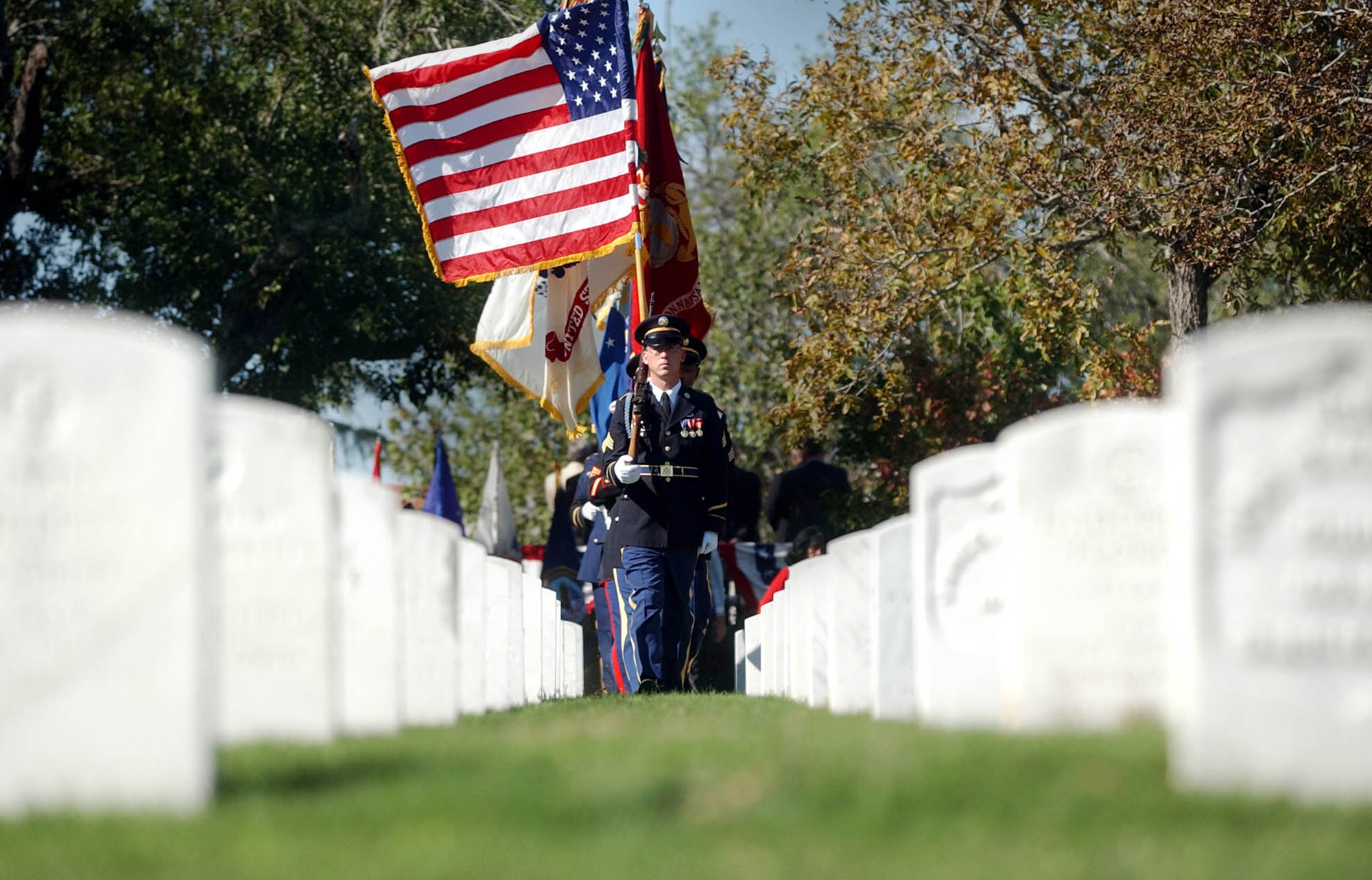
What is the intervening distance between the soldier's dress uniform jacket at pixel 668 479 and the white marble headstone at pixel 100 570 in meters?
6.59

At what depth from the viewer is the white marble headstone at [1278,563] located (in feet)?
14.1

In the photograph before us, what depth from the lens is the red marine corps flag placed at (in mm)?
13055

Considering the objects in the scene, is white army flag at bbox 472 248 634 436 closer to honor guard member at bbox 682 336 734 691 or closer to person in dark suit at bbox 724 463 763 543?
honor guard member at bbox 682 336 734 691

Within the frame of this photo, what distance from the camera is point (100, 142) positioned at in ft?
65.4

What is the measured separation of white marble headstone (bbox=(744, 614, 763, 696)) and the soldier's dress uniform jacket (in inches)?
51.0

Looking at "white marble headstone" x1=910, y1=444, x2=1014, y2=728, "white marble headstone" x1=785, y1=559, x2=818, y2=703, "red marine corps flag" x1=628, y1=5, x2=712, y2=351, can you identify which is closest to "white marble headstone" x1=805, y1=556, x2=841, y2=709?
"white marble headstone" x1=785, y1=559, x2=818, y2=703

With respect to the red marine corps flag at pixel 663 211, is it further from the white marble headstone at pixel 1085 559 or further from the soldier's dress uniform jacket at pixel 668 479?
the white marble headstone at pixel 1085 559

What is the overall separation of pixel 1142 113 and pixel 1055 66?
8.85 ft

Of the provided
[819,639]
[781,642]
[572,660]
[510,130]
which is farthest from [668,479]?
[510,130]

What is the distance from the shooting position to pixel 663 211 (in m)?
13.3

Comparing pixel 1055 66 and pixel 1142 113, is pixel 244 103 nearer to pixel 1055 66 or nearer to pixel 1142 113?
pixel 1055 66

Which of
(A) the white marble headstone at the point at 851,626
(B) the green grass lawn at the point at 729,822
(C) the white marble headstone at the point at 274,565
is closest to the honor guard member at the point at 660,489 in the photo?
(A) the white marble headstone at the point at 851,626

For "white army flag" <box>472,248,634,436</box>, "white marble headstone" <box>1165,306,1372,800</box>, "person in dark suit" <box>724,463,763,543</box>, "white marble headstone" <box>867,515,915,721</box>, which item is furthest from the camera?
"person in dark suit" <box>724,463,763,543</box>

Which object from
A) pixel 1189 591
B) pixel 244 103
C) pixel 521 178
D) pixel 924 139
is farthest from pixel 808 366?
pixel 1189 591
